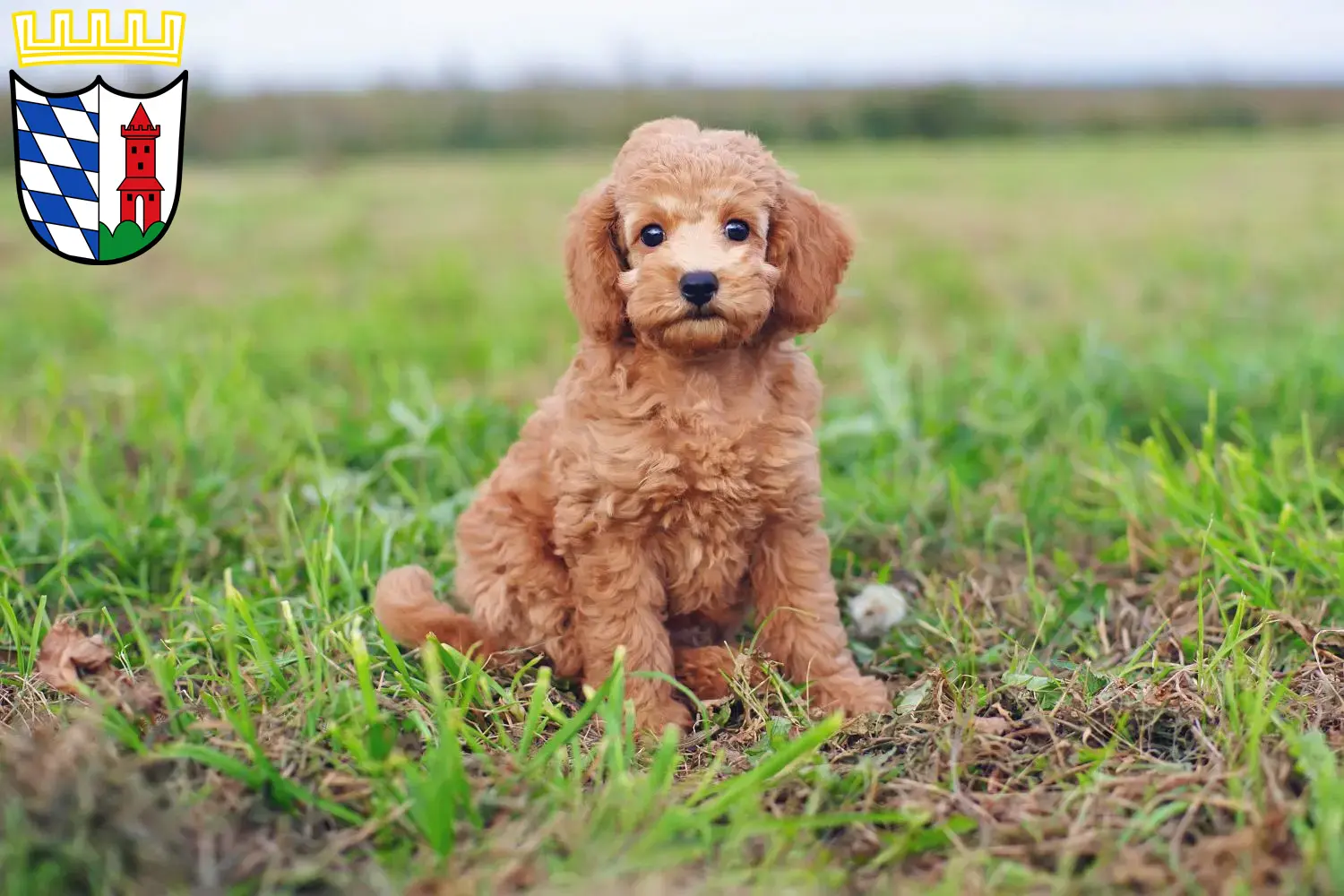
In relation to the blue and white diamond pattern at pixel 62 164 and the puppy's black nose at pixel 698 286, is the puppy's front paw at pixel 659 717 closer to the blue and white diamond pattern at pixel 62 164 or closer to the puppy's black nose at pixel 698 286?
the puppy's black nose at pixel 698 286

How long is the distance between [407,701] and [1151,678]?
6.23 feet

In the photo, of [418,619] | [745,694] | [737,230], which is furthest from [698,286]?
[418,619]

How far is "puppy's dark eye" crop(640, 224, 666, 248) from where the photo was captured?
9.52 ft

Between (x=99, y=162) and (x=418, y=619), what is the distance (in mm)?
2530

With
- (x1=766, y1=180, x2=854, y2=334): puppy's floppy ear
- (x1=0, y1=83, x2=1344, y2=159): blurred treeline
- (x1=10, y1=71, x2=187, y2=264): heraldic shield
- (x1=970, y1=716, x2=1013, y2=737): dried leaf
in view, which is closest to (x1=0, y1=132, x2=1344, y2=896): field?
(x1=970, y1=716, x2=1013, y2=737): dried leaf

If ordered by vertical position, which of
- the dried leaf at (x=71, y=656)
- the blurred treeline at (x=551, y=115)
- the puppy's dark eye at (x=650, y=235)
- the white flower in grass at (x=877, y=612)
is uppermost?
the blurred treeline at (x=551, y=115)

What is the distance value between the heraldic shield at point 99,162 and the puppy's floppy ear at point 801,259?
2.57m

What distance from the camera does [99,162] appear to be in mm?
4430

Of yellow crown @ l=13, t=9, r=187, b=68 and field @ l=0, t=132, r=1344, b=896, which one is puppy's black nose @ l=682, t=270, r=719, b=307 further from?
yellow crown @ l=13, t=9, r=187, b=68

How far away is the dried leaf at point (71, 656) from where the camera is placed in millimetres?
3074

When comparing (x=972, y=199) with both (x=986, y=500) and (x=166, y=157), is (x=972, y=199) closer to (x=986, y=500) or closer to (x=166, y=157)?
(x=986, y=500)

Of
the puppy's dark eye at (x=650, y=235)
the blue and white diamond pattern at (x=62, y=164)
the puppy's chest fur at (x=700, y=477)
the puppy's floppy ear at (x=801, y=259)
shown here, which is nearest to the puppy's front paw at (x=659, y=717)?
the puppy's chest fur at (x=700, y=477)

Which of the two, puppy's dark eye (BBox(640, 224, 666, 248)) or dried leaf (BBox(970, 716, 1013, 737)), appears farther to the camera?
puppy's dark eye (BBox(640, 224, 666, 248))

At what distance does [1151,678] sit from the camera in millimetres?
2939
